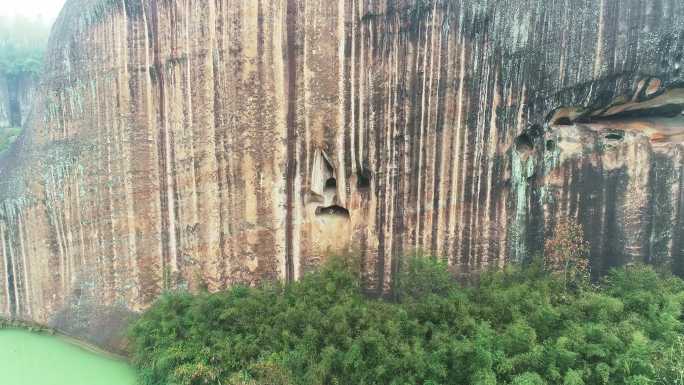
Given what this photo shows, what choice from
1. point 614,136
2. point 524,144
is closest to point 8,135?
point 524,144

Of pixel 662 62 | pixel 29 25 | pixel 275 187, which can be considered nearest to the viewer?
pixel 662 62

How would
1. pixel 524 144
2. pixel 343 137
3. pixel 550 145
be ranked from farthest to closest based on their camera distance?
pixel 343 137, pixel 524 144, pixel 550 145

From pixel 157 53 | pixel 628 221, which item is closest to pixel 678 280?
pixel 628 221

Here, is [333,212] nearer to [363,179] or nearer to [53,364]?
[363,179]

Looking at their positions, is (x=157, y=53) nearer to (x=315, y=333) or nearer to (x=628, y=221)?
(x=315, y=333)

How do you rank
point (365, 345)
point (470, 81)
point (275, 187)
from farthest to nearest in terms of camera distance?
point (275, 187) < point (470, 81) < point (365, 345)

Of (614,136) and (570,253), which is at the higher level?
(614,136)

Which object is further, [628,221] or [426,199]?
[426,199]
